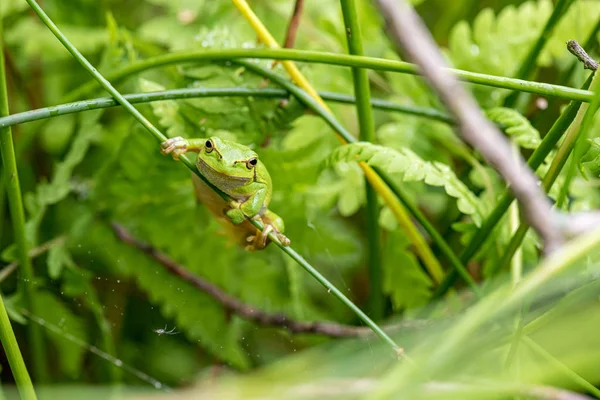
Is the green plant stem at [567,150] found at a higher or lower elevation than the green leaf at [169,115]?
lower

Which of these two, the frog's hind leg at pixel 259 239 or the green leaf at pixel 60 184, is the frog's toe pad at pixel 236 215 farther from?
the green leaf at pixel 60 184

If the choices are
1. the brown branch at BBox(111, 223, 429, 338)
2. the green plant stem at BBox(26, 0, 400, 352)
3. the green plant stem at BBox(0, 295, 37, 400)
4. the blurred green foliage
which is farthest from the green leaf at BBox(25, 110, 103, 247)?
the green plant stem at BBox(0, 295, 37, 400)

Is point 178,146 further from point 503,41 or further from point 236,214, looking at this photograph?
point 503,41

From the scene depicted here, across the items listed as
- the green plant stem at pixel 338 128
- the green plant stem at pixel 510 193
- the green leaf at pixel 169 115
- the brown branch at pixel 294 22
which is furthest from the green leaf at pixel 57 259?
the green plant stem at pixel 510 193

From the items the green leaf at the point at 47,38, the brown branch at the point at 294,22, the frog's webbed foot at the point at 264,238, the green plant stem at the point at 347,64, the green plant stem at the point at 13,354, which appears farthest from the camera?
the green leaf at the point at 47,38

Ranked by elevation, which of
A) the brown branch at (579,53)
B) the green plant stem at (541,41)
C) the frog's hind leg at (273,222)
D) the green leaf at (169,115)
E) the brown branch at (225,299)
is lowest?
the brown branch at (225,299)

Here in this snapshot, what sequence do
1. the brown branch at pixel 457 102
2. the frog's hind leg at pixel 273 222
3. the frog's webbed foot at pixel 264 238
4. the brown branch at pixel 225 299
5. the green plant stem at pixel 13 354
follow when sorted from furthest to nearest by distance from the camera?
1. the brown branch at pixel 225 299
2. the frog's hind leg at pixel 273 222
3. the frog's webbed foot at pixel 264 238
4. the green plant stem at pixel 13 354
5. the brown branch at pixel 457 102

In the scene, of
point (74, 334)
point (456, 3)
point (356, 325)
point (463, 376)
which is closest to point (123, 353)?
point (74, 334)
